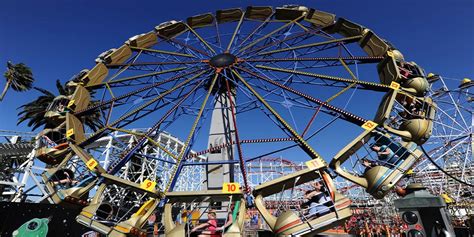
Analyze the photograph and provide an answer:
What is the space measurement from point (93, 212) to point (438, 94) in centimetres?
2657

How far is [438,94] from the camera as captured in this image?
897 inches

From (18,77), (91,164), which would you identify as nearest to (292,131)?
(91,164)

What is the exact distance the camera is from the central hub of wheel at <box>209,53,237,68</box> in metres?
13.7

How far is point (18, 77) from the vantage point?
126ft

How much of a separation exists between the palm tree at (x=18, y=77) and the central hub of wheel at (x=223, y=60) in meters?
37.9

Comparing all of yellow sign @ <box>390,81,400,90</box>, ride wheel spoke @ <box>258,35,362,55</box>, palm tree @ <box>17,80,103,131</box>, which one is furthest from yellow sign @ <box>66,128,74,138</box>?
palm tree @ <box>17,80,103,131</box>

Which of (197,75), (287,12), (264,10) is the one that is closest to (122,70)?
(197,75)

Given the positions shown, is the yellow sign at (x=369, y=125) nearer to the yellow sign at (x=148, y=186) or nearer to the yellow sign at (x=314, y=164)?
the yellow sign at (x=314, y=164)

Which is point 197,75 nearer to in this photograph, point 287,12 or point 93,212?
point 287,12

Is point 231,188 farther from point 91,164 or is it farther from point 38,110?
point 38,110

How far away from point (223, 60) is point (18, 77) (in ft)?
130

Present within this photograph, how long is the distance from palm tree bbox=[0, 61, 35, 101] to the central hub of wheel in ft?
124

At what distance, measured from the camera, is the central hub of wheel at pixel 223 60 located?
1367 centimetres

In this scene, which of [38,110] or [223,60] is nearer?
[223,60]
